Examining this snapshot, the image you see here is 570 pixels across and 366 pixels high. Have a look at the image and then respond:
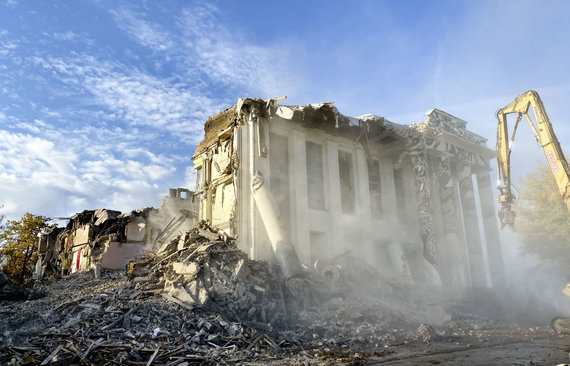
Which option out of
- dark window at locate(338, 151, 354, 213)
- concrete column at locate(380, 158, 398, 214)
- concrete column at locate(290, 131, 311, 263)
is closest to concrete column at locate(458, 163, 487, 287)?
concrete column at locate(380, 158, 398, 214)

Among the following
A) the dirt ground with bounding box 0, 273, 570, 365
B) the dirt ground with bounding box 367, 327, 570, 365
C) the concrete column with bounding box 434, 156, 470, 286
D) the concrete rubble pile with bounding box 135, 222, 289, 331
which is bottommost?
the dirt ground with bounding box 367, 327, 570, 365

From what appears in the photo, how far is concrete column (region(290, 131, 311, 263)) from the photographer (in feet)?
53.3

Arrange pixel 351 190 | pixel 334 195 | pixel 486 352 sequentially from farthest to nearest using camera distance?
pixel 351 190
pixel 334 195
pixel 486 352

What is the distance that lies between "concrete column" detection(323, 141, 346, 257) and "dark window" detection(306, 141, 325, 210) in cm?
28

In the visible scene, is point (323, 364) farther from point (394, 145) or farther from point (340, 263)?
point (394, 145)

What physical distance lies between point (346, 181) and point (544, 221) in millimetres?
19420

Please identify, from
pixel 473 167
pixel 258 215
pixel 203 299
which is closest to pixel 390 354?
pixel 203 299

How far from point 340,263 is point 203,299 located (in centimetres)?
664

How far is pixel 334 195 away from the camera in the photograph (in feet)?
59.3

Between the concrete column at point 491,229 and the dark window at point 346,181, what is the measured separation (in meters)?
12.5

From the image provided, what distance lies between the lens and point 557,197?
2880 cm

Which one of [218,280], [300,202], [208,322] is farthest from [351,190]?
[208,322]

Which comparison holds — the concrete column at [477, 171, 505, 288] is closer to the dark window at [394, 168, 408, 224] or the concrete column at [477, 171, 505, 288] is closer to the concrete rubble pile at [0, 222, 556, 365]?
the dark window at [394, 168, 408, 224]

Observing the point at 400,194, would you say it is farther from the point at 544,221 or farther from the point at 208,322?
the point at 208,322
